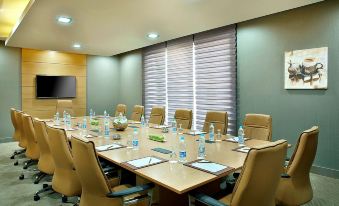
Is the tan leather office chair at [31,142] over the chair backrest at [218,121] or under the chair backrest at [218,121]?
under

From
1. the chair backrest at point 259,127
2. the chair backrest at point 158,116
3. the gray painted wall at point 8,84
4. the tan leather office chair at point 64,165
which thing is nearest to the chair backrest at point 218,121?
the chair backrest at point 259,127

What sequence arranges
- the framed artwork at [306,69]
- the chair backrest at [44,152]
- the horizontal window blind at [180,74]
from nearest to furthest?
the chair backrest at [44,152], the framed artwork at [306,69], the horizontal window blind at [180,74]

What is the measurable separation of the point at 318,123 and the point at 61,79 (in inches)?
257

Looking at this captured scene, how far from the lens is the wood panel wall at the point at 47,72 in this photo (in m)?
6.77

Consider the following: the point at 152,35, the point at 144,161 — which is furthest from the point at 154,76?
the point at 144,161

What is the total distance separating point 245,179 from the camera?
1398 mm

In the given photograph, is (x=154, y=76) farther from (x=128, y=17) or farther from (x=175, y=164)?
(x=175, y=164)

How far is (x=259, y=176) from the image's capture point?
4.65 feet

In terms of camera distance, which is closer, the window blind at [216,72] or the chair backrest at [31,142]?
the chair backrest at [31,142]

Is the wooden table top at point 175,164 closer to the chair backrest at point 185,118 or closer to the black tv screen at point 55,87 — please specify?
the chair backrest at point 185,118

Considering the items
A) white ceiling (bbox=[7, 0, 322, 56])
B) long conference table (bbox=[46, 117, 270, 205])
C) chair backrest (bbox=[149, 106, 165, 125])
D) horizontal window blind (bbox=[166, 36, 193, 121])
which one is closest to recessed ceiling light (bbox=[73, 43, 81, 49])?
white ceiling (bbox=[7, 0, 322, 56])

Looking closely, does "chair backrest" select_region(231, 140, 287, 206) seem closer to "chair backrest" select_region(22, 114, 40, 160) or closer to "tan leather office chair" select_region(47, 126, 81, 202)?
"tan leather office chair" select_region(47, 126, 81, 202)

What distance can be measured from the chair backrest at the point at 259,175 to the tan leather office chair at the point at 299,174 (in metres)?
0.54

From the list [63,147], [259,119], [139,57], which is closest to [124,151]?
[63,147]
